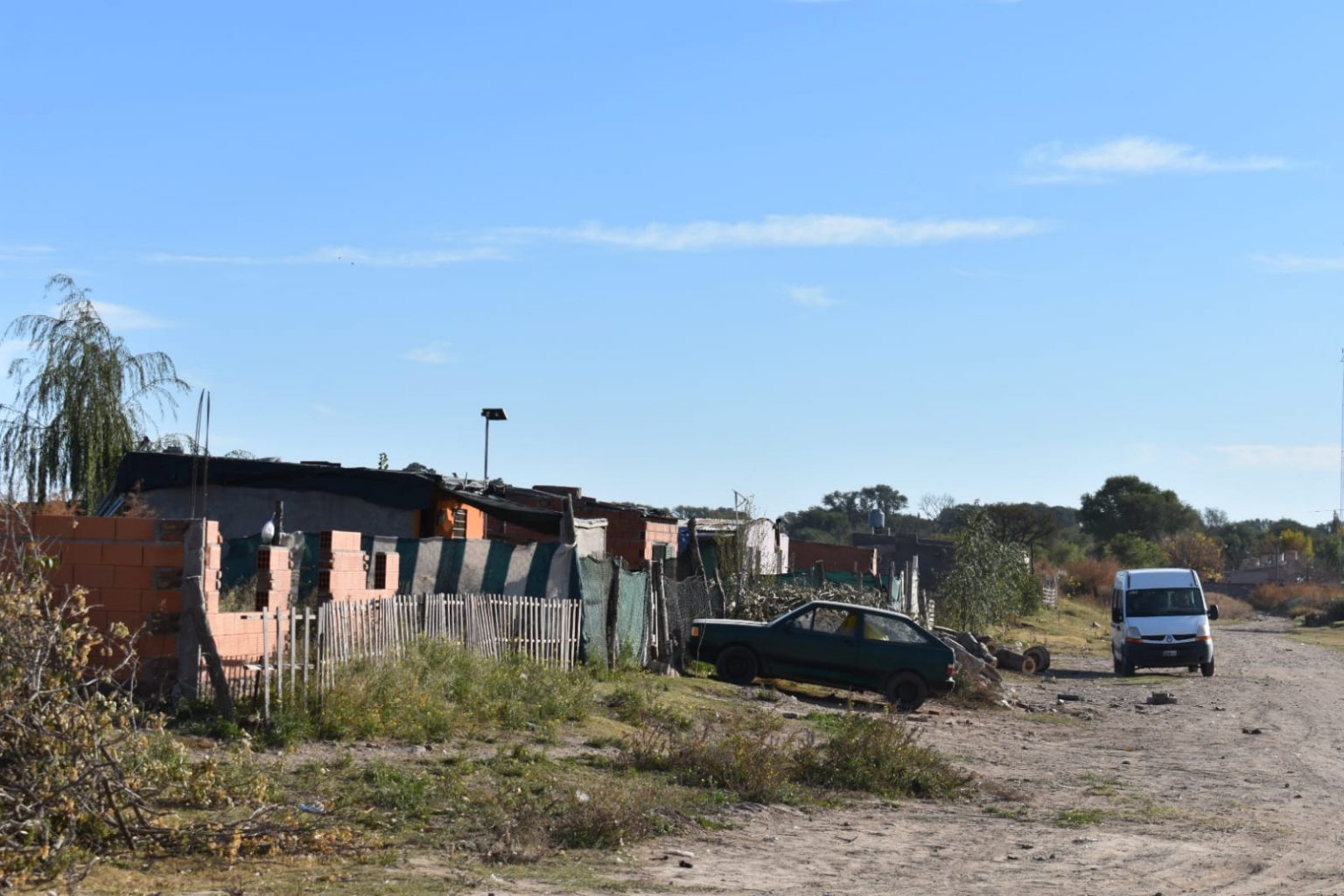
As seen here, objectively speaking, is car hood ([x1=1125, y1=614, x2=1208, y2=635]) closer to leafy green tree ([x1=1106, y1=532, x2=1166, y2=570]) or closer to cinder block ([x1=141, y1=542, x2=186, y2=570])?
cinder block ([x1=141, y1=542, x2=186, y2=570])

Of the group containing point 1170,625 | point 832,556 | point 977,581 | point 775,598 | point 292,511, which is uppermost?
point 292,511

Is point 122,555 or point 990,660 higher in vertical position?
point 122,555

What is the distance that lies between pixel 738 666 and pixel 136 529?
1113 centimetres

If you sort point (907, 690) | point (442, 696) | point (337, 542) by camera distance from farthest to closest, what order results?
1. point (907, 690)
2. point (337, 542)
3. point (442, 696)

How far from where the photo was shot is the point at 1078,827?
11.5 meters

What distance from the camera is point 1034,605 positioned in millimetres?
50969

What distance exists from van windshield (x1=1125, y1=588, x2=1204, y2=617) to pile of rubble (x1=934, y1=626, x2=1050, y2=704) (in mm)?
2081

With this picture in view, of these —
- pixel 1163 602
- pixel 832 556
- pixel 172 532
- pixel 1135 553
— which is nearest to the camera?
pixel 172 532

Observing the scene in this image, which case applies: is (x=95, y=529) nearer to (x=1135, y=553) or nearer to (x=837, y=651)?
(x=837, y=651)

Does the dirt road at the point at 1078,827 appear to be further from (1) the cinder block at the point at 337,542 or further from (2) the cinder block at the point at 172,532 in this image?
(1) the cinder block at the point at 337,542

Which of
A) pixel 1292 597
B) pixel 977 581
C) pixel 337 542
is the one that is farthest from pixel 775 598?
pixel 1292 597

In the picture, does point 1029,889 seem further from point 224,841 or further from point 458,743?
point 458,743

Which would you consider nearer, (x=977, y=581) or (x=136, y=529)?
(x=136, y=529)

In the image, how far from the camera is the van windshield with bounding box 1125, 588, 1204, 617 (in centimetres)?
3066
